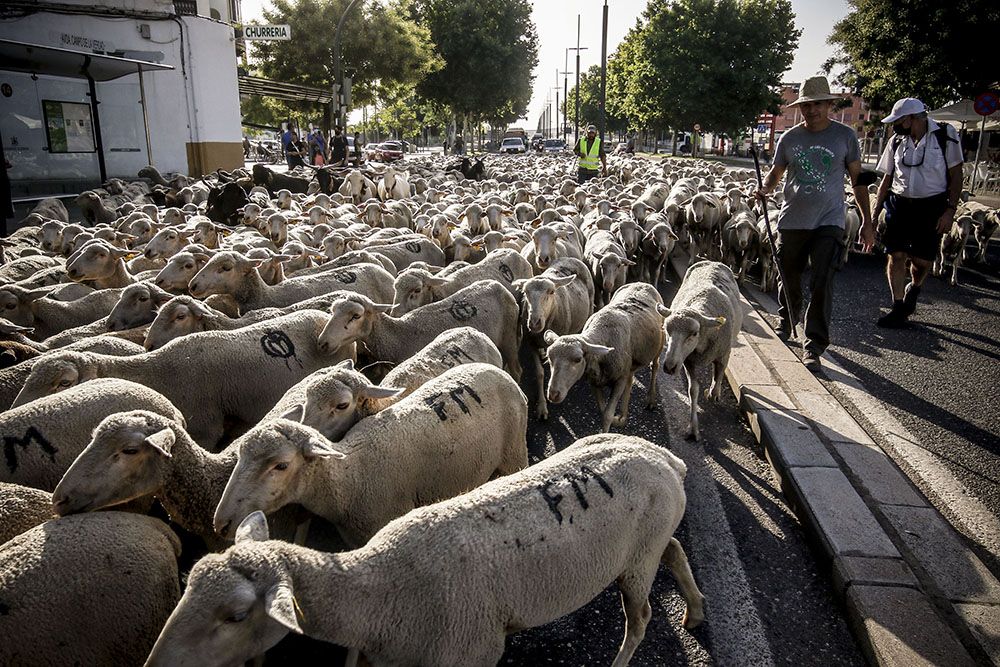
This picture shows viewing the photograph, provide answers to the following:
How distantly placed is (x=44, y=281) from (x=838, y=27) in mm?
34846

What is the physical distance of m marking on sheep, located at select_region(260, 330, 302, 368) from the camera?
4.40 meters

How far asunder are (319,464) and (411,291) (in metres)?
3.16

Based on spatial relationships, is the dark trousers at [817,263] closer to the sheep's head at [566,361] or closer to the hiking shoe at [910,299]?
the hiking shoe at [910,299]

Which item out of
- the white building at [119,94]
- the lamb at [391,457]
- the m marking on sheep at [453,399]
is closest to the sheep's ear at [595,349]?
the lamb at [391,457]

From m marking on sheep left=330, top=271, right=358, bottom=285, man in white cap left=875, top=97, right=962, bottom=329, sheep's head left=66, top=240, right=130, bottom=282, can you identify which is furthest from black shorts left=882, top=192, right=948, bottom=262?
sheep's head left=66, top=240, right=130, bottom=282

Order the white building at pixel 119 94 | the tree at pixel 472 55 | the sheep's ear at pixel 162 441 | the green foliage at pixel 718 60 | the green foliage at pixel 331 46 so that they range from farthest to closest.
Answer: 1. the tree at pixel 472 55
2. the green foliage at pixel 718 60
3. the green foliage at pixel 331 46
4. the white building at pixel 119 94
5. the sheep's ear at pixel 162 441

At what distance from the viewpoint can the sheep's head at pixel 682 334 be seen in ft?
15.9

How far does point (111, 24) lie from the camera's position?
1778cm

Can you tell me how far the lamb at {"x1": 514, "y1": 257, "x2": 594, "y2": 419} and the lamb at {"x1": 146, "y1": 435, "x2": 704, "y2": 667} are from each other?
2.74 meters

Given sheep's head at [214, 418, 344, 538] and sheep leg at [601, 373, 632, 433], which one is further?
sheep leg at [601, 373, 632, 433]

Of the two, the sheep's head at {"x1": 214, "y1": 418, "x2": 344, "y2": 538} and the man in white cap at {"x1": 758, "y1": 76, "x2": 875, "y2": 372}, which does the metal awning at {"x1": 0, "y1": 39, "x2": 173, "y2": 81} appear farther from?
the man in white cap at {"x1": 758, "y1": 76, "x2": 875, "y2": 372}

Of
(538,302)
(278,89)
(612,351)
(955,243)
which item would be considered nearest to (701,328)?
(612,351)

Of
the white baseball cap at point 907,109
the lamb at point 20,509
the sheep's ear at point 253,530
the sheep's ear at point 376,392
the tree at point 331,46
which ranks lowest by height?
the lamb at point 20,509

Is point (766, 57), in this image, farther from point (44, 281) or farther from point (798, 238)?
point (44, 281)
